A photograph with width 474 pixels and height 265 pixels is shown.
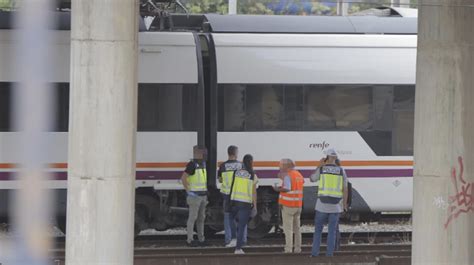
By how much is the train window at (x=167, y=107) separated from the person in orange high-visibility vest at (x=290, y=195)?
87.9 inches

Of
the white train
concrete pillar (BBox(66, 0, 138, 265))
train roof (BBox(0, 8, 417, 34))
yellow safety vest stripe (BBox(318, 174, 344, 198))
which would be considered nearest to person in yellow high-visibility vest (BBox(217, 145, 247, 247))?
the white train

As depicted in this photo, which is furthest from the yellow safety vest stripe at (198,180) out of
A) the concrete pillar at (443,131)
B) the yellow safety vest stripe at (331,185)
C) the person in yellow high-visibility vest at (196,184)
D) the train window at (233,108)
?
the concrete pillar at (443,131)

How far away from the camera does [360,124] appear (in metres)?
15.3

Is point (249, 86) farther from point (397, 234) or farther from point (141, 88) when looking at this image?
point (397, 234)

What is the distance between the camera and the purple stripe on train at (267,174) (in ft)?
46.5

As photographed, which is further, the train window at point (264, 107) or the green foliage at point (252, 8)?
the green foliage at point (252, 8)

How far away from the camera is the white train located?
14.6m

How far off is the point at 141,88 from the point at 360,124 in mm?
3937

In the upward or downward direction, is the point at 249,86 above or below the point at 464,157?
above

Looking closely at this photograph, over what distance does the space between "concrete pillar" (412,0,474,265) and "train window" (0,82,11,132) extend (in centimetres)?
717

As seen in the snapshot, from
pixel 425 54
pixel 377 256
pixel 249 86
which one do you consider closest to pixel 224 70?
pixel 249 86

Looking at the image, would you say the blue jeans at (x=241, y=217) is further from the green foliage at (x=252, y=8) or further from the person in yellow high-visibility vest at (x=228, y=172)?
the green foliage at (x=252, y=8)

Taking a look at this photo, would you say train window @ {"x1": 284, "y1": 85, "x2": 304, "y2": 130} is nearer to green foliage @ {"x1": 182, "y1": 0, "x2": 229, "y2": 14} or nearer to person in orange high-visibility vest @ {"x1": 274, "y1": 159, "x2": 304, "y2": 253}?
person in orange high-visibility vest @ {"x1": 274, "y1": 159, "x2": 304, "y2": 253}

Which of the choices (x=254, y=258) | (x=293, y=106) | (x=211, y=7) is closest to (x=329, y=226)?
(x=254, y=258)
